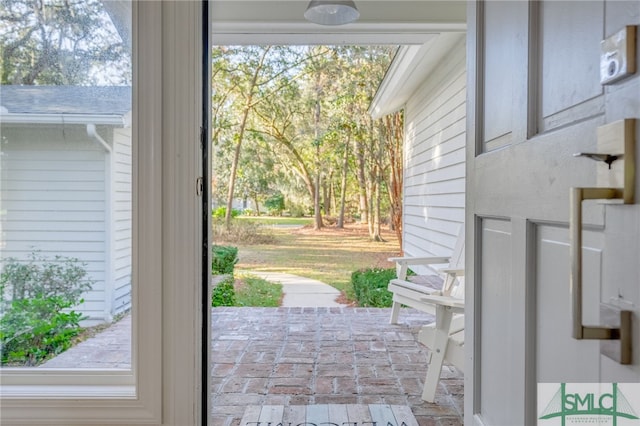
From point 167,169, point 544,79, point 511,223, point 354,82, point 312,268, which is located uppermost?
point 354,82

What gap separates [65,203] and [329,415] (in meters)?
1.55

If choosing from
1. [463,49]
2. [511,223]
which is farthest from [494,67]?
[463,49]

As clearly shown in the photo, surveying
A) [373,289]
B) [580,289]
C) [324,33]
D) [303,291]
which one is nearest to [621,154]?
[580,289]

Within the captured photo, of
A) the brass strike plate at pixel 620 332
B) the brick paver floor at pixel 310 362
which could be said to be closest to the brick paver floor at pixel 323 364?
the brick paver floor at pixel 310 362

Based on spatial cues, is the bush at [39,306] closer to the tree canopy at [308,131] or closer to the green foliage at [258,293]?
the green foliage at [258,293]

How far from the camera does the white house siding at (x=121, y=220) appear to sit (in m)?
1.39

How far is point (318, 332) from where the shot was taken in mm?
3500

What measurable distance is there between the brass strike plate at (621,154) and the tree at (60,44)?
53.6 inches

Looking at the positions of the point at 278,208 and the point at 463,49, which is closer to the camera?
the point at 463,49

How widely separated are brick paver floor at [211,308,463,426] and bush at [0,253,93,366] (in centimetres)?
94

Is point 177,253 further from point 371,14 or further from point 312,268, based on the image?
point 312,268

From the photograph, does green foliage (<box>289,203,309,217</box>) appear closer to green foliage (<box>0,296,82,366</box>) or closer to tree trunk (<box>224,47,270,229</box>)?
tree trunk (<box>224,47,270,229</box>)

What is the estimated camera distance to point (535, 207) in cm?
84

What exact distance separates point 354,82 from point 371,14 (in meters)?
5.54
